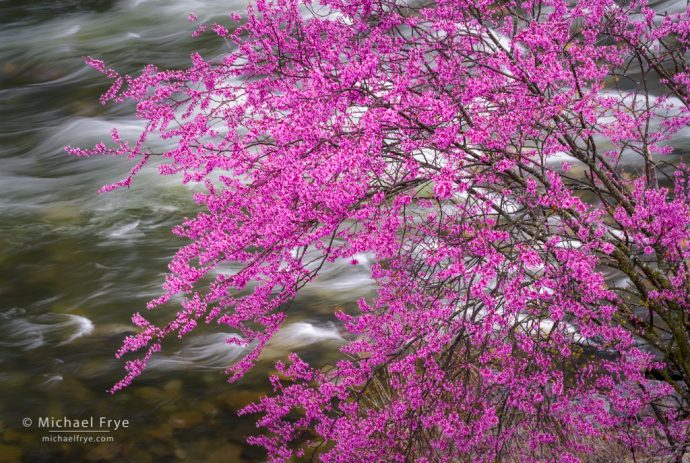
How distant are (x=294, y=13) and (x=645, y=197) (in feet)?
7.25

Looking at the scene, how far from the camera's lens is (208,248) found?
377 centimetres

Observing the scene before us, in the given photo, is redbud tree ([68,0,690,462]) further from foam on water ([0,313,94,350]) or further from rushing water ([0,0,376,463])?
foam on water ([0,313,94,350])

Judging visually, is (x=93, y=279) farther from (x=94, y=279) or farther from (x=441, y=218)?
(x=441, y=218)

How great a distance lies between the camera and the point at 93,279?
899 centimetres

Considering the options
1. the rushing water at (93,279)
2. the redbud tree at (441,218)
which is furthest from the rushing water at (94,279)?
the redbud tree at (441,218)

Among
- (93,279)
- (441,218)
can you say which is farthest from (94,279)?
(441,218)

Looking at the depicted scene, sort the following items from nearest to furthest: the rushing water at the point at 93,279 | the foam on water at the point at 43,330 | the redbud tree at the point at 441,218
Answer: the redbud tree at the point at 441,218 < the rushing water at the point at 93,279 < the foam on water at the point at 43,330

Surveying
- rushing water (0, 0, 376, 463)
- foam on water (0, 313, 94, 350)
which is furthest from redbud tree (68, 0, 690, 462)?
foam on water (0, 313, 94, 350)

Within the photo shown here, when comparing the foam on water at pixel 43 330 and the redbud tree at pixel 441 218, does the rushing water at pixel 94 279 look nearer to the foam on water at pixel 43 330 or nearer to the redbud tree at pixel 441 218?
the foam on water at pixel 43 330

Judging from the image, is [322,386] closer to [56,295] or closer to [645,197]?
[645,197]

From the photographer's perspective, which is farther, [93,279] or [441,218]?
[93,279]

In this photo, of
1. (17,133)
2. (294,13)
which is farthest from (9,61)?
(294,13)

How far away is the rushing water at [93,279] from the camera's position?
21.6 feet

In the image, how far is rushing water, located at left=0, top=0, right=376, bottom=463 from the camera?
260 inches
